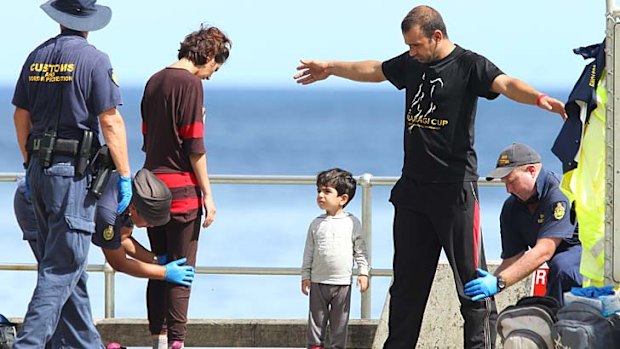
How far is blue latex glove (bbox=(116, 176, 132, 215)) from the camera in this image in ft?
25.9

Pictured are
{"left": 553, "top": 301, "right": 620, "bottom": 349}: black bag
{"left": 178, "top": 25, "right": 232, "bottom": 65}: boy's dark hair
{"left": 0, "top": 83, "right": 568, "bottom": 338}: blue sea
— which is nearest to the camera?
{"left": 553, "top": 301, "right": 620, "bottom": 349}: black bag

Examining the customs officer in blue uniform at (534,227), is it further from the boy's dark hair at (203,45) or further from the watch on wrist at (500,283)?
the boy's dark hair at (203,45)

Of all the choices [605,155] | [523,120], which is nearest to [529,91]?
[605,155]

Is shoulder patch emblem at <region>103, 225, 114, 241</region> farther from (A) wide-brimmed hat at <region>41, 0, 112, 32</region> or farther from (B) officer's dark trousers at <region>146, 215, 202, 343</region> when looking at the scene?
(A) wide-brimmed hat at <region>41, 0, 112, 32</region>

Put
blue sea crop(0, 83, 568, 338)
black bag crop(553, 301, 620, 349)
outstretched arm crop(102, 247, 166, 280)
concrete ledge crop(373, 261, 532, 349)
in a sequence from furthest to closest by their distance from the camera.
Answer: blue sea crop(0, 83, 568, 338) → concrete ledge crop(373, 261, 532, 349) → outstretched arm crop(102, 247, 166, 280) → black bag crop(553, 301, 620, 349)

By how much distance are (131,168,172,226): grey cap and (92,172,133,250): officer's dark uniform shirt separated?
0.14 metres

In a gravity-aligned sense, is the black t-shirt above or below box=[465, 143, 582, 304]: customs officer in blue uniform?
above

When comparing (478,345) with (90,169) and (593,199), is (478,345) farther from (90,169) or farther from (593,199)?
(90,169)

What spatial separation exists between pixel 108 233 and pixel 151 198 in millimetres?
290

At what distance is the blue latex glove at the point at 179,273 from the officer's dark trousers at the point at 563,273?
76.1 inches

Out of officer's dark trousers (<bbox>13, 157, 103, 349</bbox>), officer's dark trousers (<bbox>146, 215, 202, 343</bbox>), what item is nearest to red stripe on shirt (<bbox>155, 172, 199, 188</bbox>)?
officer's dark trousers (<bbox>146, 215, 202, 343</bbox>)

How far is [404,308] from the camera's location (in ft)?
26.5

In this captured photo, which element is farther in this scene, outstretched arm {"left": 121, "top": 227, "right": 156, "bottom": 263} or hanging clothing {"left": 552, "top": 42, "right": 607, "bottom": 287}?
outstretched arm {"left": 121, "top": 227, "right": 156, "bottom": 263}

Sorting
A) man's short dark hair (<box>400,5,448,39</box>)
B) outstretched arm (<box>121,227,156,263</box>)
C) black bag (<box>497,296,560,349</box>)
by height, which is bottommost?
black bag (<box>497,296,560,349</box>)
